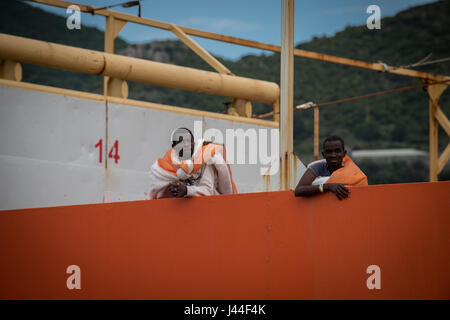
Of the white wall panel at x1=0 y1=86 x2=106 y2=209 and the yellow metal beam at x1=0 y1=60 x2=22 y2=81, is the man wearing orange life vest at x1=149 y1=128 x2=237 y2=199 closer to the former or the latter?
the white wall panel at x1=0 y1=86 x2=106 y2=209

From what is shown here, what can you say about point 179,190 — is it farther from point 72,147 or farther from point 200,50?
point 200,50

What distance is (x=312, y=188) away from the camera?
14.1ft

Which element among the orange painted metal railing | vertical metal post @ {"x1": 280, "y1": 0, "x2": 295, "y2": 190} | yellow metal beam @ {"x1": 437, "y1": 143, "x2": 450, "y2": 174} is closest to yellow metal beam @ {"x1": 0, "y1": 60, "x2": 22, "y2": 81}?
the orange painted metal railing

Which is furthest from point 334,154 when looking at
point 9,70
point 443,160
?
point 443,160

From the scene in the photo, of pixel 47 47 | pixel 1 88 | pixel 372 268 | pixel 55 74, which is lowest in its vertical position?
pixel 372 268

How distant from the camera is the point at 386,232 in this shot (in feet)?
13.2

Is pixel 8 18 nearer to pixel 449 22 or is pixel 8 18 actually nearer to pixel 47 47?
pixel 449 22

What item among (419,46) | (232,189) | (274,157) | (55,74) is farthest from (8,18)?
(232,189)

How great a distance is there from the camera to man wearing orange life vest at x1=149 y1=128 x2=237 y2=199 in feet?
18.2

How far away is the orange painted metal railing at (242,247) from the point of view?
3906mm

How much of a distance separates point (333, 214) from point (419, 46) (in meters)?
37.7

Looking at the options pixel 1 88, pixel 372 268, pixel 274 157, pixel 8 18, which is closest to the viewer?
pixel 372 268

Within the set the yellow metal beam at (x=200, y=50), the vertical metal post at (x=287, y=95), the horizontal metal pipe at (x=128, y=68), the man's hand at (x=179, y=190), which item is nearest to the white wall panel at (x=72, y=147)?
the horizontal metal pipe at (x=128, y=68)

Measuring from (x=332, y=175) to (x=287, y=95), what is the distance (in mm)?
753
